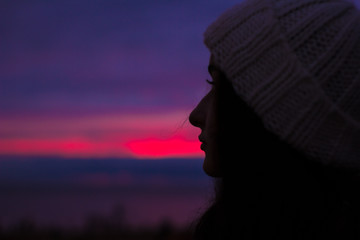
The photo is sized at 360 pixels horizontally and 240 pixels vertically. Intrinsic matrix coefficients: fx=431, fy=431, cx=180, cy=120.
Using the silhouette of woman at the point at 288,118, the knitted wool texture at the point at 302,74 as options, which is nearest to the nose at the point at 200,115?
the silhouette of woman at the point at 288,118

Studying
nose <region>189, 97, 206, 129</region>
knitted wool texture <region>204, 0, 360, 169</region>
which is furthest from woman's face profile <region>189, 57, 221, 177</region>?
knitted wool texture <region>204, 0, 360, 169</region>

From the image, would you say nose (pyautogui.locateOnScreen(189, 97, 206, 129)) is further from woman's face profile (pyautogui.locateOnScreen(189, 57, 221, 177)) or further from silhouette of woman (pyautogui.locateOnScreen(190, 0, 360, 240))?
silhouette of woman (pyautogui.locateOnScreen(190, 0, 360, 240))

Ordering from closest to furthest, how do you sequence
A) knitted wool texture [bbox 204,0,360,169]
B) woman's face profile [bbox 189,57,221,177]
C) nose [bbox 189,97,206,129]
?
1. knitted wool texture [bbox 204,0,360,169]
2. woman's face profile [bbox 189,57,221,177]
3. nose [bbox 189,97,206,129]

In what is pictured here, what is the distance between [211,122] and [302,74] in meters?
0.46

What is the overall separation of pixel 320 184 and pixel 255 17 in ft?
2.63

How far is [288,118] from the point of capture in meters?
1.85

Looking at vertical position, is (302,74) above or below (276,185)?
above

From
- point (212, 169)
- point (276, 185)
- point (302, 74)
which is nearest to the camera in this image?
point (302, 74)

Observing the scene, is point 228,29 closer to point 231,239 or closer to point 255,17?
point 255,17

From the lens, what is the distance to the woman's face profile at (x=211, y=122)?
1.98 metres

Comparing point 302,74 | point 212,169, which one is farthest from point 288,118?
point 212,169

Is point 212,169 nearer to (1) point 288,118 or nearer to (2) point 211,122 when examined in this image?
(2) point 211,122

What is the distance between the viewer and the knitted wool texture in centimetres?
183

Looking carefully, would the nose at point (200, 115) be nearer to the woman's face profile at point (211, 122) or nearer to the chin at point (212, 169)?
the woman's face profile at point (211, 122)
